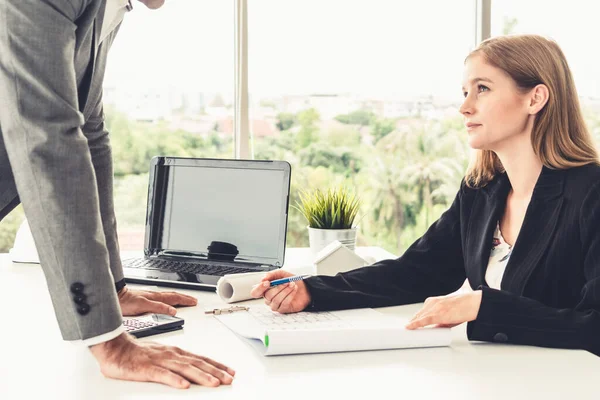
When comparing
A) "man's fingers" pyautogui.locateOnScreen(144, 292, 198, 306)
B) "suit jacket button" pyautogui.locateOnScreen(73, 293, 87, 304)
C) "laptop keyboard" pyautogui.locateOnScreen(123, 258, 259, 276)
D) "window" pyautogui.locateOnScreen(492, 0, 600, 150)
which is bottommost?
"laptop keyboard" pyautogui.locateOnScreen(123, 258, 259, 276)

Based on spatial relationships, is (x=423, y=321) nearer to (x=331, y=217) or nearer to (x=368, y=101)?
(x=331, y=217)

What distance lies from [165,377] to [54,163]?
0.34 m

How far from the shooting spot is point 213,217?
1.86 m

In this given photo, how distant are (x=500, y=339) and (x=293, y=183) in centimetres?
185

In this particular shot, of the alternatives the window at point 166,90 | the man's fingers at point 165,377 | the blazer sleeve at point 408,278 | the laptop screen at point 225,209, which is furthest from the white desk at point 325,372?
the window at point 166,90

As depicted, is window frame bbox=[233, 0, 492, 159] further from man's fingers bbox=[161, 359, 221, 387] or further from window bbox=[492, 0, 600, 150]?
man's fingers bbox=[161, 359, 221, 387]

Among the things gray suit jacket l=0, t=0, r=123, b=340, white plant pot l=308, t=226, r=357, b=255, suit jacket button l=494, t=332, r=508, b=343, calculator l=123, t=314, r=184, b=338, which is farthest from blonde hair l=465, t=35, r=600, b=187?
gray suit jacket l=0, t=0, r=123, b=340

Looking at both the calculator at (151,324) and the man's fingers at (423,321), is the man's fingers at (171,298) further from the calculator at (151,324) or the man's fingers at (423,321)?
the man's fingers at (423,321)

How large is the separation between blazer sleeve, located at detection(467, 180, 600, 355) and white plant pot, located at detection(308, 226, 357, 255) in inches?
29.3

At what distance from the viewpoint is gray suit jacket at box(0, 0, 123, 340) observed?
0.98 m

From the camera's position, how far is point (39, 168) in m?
0.98

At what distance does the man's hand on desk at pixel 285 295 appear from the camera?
134 cm

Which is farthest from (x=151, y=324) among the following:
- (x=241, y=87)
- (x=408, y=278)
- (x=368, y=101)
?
(x=368, y=101)

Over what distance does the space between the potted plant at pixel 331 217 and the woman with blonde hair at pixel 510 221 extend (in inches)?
13.1
